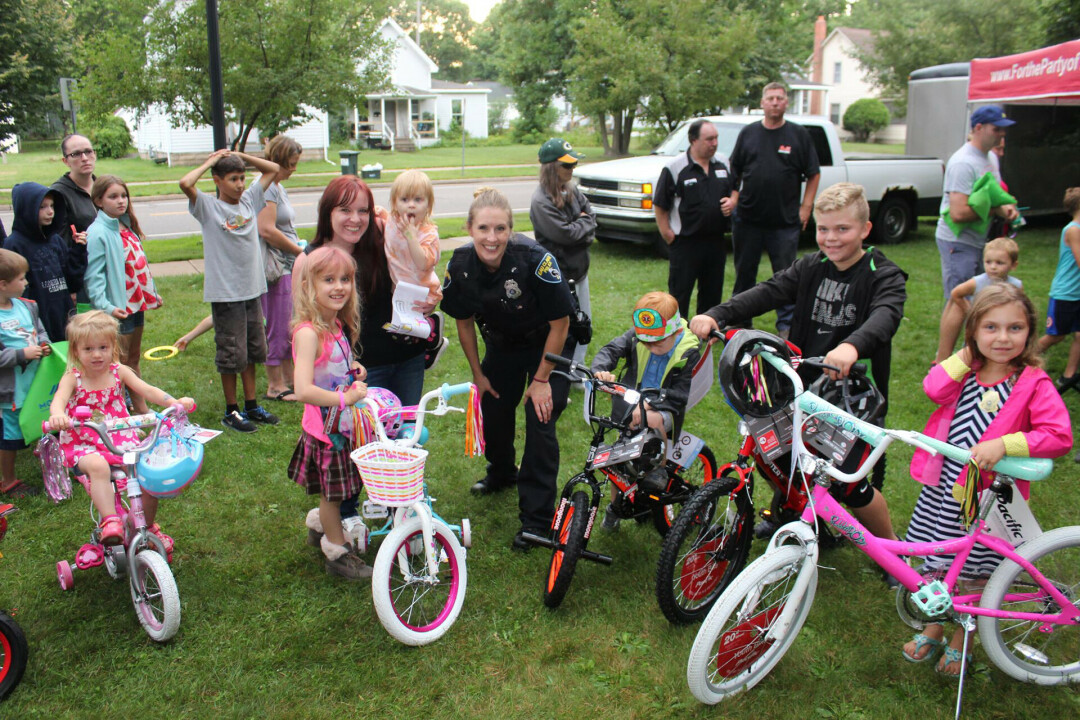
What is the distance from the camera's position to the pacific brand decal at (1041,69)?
8766 mm

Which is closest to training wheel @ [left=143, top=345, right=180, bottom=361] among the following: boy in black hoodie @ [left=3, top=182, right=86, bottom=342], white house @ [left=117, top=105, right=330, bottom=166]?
boy in black hoodie @ [left=3, top=182, right=86, bottom=342]

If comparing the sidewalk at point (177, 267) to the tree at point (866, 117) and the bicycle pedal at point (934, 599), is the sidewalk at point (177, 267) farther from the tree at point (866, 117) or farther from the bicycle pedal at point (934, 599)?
the tree at point (866, 117)

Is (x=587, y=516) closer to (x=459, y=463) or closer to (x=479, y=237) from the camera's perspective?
(x=479, y=237)

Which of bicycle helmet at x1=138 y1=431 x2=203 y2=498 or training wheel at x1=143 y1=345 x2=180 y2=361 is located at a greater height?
bicycle helmet at x1=138 y1=431 x2=203 y2=498

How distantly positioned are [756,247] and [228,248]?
4.64 m

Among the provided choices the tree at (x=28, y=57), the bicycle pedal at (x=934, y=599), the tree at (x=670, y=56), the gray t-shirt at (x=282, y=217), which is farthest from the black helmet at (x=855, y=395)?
the tree at (x=670, y=56)

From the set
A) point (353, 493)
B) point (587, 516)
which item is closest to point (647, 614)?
point (587, 516)

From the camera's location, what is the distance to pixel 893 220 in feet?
43.1

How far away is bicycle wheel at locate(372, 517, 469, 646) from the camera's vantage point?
130 inches

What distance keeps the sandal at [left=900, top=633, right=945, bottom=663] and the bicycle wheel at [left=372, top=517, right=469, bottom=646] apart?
194 cm

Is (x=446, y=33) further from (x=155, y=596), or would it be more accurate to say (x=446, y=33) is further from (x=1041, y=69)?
(x=155, y=596)

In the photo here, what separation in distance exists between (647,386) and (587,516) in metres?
0.83

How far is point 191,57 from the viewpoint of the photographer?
1116cm

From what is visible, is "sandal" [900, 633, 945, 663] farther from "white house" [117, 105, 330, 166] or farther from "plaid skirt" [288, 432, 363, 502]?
"white house" [117, 105, 330, 166]
